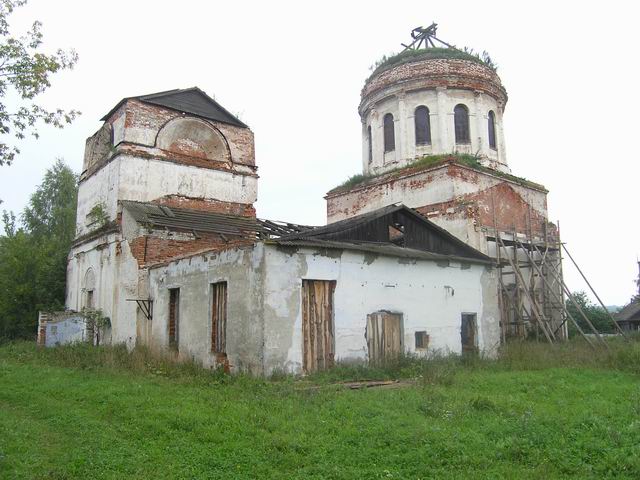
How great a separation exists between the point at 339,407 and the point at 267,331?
10.2 feet

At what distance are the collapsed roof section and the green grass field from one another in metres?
2.94

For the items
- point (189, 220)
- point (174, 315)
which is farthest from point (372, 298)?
point (189, 220)

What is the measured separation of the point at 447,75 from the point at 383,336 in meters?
12.4

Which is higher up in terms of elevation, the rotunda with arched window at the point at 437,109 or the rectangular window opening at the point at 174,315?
the rotunda with arched window at the point at 437,109

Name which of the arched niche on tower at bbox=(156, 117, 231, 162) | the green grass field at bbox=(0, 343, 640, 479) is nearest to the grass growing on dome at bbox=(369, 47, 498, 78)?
the arched niche on tower at bbox=(156, 117, 231, 162)

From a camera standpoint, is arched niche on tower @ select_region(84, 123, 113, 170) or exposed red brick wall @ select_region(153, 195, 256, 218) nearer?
exposed red brick wall @ select_region(153, 195, 256, 218)

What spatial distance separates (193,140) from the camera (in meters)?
19.5

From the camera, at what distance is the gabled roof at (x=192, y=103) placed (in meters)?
18.6

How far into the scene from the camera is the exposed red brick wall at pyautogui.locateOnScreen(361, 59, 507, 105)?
68.7 feet

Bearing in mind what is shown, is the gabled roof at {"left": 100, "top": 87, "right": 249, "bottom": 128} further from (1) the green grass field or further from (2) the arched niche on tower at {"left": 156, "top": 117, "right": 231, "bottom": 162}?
(1) the green grass field

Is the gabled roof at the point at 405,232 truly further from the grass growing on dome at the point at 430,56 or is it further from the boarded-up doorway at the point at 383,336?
the grass growing on dome at the point at 430,56

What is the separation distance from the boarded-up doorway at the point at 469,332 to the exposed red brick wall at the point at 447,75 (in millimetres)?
9951

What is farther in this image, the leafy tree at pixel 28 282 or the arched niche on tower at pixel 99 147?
the leafy tree at pixel 28 282

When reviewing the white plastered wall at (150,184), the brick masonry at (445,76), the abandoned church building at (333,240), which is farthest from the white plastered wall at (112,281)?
the brick masonry at (445,76)
